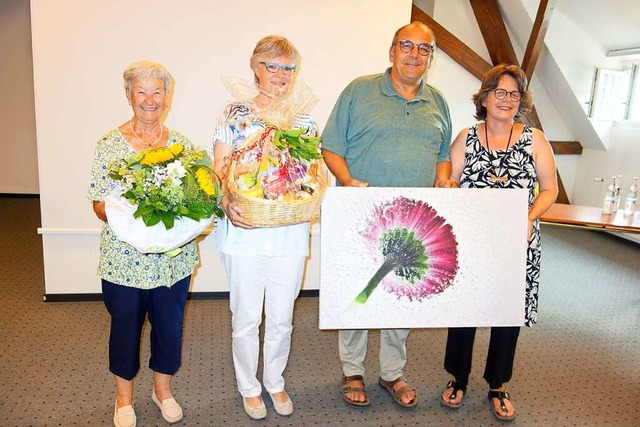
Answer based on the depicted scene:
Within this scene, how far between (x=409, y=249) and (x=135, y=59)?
2400mm

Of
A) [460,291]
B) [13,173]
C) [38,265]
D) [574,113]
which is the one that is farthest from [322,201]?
[13,173]

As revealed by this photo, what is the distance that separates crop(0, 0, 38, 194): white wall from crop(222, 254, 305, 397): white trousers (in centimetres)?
638

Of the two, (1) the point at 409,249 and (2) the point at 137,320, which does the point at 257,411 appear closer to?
(2) the point at 137,320

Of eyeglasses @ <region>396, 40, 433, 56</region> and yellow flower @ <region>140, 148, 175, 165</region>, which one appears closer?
yellow flower @ <region>140, 148, 175, 165</region>

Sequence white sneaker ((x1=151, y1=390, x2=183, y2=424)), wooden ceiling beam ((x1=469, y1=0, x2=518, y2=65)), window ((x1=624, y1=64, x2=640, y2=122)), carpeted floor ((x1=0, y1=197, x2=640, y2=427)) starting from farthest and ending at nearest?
window ((x1=624, y1=64, x2=640, y2=122)) → wooden ceiling beam ((x1=469, y1=0, x2=518, y2=65)) → carpeted floor ((x1=0, y1=197, x2=640, y2=427)) → white sneaker ((x1=151, y1=390, x2=183, y2=424))

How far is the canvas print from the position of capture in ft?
6.76

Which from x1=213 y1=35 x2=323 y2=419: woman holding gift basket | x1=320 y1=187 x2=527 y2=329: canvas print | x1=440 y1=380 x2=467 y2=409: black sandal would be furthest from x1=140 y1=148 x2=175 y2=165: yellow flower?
x1=440 y1=380 x2=467 y2=409: black sandal

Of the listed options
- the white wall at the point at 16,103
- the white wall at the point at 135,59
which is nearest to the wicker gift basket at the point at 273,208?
the white wall at the point at 135,59

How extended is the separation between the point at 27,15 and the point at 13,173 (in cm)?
217

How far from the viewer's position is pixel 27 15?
701 centimetres

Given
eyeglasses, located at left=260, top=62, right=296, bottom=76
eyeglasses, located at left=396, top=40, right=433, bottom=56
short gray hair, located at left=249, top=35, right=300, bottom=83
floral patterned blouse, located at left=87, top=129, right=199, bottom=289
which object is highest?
eyeglasses, located at left=396, top=40, right=433, bottom=56

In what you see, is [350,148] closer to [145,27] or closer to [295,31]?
[295,31]

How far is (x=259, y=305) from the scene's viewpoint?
7.56 feet

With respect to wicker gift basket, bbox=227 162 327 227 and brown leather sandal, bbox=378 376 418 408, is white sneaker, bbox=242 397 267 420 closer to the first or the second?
brown leather sandal, bbox=378 376 418 408
